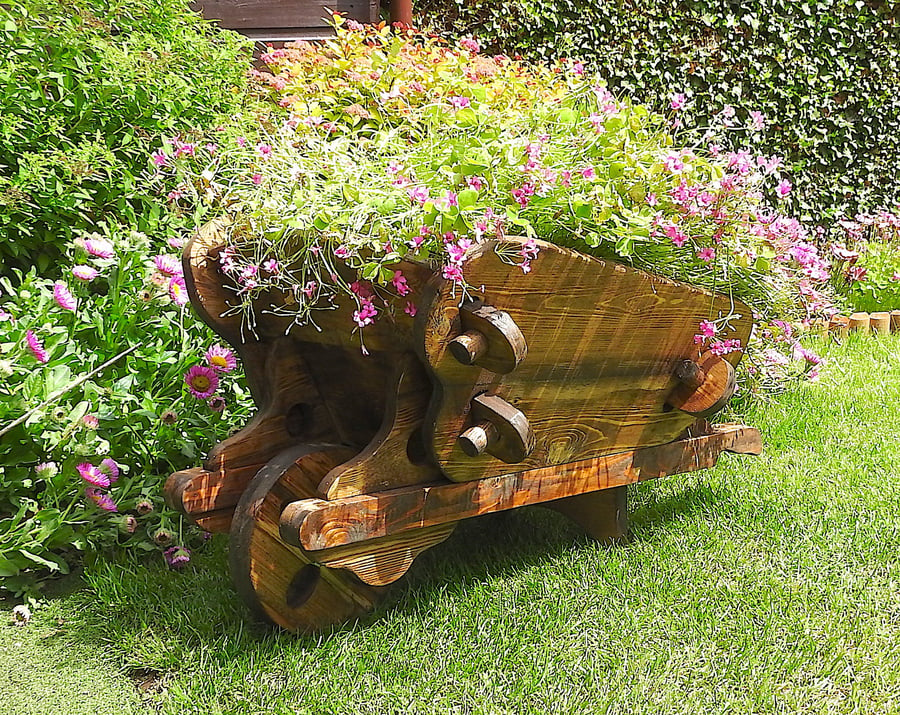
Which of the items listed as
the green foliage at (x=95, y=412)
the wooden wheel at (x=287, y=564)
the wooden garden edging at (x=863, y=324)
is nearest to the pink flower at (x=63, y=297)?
the green foliage at (x=95, y=412)

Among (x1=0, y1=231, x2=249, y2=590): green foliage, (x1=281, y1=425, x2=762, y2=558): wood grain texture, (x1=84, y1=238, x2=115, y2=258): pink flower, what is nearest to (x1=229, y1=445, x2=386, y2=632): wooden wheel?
(x1=281, y1=425, x2=762, y2=558): wood grain texture

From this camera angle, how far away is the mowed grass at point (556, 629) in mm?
1660

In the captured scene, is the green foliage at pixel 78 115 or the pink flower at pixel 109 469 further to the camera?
the green foliage at pixel 78 115

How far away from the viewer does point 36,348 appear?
7.09 feet

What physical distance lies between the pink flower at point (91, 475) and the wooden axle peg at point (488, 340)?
1.09m

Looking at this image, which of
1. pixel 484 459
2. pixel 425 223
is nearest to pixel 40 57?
pixel 425 223

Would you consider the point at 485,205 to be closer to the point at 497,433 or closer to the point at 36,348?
the point at 497,433

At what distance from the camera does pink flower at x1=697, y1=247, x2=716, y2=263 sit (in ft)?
6.39

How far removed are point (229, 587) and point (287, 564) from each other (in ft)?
0.97

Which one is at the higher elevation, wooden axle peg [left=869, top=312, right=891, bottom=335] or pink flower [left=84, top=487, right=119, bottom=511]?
wooden axle peg [left=869, top=312, right=891, bottom=335]

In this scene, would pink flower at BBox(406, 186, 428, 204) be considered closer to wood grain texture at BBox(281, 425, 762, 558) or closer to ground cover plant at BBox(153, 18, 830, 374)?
ground cover plant at BBox(153, 18, 830, 374)

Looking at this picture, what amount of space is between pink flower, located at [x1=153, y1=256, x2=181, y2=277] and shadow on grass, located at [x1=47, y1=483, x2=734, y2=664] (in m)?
0.74

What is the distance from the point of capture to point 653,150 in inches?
75.6

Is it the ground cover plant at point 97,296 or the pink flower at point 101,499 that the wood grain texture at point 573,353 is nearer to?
the ground cover plant at point 97,296
